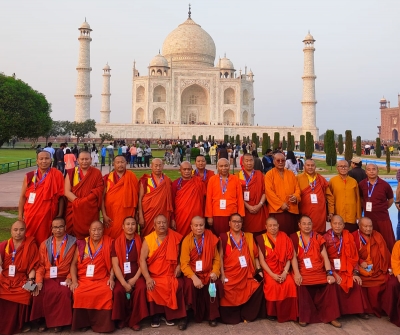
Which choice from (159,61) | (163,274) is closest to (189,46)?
(159,61)

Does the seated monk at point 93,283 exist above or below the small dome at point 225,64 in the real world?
below

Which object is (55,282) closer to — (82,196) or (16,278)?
(16,278)

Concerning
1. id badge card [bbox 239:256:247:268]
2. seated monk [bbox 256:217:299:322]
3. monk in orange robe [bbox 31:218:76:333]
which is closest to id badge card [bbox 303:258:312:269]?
seated monk [bbox 256:217:299:322]

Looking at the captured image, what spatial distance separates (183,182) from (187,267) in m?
1.04

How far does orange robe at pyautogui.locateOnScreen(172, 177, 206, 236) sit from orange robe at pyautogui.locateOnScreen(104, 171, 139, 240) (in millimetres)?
419

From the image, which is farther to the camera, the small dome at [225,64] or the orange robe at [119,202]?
the small dome at [225,64]

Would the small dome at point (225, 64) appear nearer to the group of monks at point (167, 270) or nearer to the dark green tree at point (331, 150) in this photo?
the dark green tree at point (331, 150)

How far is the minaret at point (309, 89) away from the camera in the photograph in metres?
32.0

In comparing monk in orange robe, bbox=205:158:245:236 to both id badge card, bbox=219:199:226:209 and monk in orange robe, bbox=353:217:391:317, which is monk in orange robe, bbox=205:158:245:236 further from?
monk in orange robe, bbox=353:217:391:317

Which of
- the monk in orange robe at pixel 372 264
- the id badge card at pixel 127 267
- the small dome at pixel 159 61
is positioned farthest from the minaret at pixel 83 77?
the monk in orange robe at pixel 372 264

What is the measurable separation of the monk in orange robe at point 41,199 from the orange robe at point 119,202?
45 cm

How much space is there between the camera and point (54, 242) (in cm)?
340

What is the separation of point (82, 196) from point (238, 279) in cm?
164

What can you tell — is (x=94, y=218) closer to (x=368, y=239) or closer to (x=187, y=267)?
(x=187, y=267)
